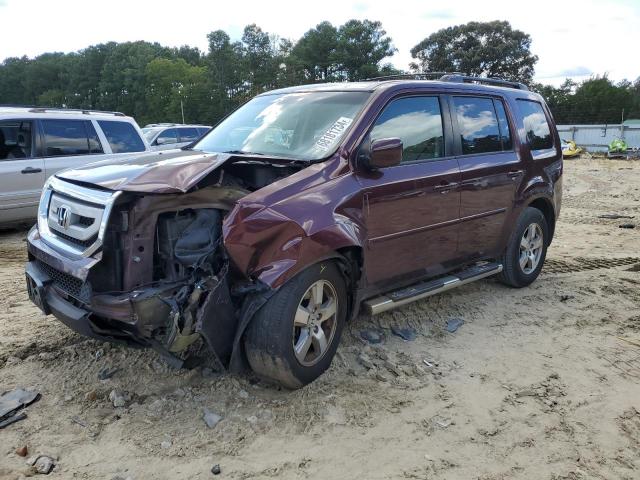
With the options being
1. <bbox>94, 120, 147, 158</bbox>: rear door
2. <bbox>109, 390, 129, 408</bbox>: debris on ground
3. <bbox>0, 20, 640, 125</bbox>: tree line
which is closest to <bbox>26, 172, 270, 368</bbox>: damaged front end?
<bbox>109, 390, 129, 408</bbox>: debris on ground

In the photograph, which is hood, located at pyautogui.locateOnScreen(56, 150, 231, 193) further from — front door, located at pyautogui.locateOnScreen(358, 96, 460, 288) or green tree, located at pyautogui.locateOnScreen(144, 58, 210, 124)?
green tree, located at pyautogui.locateOnScreen(144, 58, 210, 124)

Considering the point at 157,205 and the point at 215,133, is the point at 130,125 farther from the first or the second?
the point at 157,205

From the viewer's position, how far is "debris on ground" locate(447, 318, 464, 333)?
4.66 metres

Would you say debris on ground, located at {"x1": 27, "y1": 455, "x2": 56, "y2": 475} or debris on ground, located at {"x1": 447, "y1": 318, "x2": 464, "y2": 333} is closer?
debris on ground, located at {"x1": 27, "y1": 455, "x2": 56, "y2": 475}

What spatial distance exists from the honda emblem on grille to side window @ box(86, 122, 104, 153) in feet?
16.8

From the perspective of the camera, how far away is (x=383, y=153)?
3.65 meters

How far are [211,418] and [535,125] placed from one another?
4532 mm

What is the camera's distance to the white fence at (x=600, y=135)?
30.1m

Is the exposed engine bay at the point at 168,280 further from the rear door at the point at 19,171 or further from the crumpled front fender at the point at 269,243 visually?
the rear door at the point at 19,171

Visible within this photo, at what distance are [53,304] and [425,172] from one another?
282 cm

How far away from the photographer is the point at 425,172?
4.26 m

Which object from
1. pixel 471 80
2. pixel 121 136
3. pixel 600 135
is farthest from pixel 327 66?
pixel 471 80

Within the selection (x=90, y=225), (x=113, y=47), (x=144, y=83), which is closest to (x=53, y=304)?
(x=90, y=225)

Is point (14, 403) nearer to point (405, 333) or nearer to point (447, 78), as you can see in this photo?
point (405, 333)
